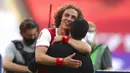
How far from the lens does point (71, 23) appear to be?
282 cm

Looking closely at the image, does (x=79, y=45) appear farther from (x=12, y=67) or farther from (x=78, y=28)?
(x=12, y=67)

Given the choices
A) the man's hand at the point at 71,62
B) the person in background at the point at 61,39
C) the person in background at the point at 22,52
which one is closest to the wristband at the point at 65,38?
the person in background at the point at 61,39

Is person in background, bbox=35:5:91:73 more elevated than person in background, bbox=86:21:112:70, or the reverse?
person in background, bbox=35:5:91:73

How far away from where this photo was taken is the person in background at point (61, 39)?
271 cm

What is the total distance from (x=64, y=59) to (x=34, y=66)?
193 mm

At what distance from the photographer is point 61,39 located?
9.16ft

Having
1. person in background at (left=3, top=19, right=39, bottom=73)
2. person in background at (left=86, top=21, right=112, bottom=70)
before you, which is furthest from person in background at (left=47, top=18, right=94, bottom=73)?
person in background at (left=86, top=21, right=112, bottom=70)

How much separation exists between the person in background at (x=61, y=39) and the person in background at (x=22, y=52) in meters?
0.63

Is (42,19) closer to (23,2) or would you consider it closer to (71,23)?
(23,2)

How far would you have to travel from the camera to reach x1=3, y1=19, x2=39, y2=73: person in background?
3514 mm

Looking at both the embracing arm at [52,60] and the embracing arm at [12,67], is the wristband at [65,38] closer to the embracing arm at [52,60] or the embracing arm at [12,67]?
the embracing arm at [52,60]

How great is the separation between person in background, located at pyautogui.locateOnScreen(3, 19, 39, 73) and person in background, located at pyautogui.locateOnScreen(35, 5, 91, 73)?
0.63m

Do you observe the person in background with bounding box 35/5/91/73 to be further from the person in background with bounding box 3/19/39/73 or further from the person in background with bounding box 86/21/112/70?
the person in background with bounding box 86/21/112/70

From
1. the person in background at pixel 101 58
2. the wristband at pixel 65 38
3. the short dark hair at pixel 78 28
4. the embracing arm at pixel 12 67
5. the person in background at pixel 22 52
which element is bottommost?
the person in background at pixel 101 58
